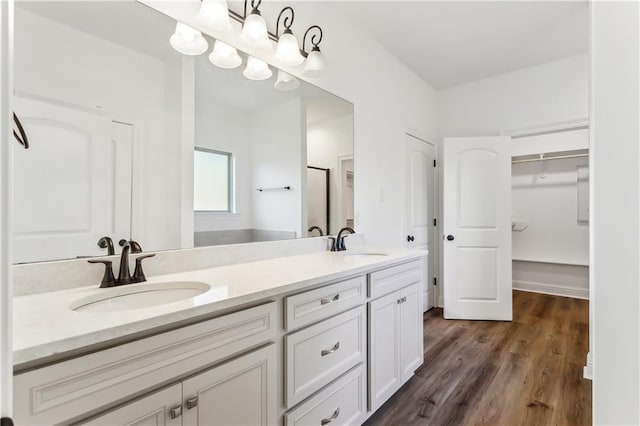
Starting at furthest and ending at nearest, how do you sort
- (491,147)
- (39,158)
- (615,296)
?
(491,147)
(39,158)
(615,296)

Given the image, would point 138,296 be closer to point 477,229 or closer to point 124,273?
point 124,273

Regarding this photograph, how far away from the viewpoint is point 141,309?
80 centimetres

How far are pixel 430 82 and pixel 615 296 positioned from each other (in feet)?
12.1

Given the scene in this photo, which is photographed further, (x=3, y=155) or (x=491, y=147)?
(x=491, y=147)

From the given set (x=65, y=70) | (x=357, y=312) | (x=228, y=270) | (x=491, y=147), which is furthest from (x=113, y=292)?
(x=491, y=147)

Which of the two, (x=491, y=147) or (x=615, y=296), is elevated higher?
(x=491, y=147)

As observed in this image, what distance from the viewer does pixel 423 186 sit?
352 centimetres

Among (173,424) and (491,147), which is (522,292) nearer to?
(491,147)

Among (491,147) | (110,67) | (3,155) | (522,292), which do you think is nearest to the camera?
(3,155)

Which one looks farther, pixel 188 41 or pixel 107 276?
pixel 188 41

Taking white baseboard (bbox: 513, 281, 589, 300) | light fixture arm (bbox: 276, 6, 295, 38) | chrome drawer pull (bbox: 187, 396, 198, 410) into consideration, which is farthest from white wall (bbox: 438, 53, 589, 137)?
chrome drawer pull (bbox: 187, 396, 198, 410)

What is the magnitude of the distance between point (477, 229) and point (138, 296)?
319 centimetres

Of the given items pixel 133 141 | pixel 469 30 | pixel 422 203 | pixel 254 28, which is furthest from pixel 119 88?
pixel 422 203

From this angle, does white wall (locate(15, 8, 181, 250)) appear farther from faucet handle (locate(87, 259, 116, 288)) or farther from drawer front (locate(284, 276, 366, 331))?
drawer front (locate(284, 276, 366, 331))
